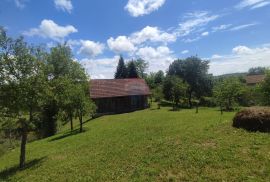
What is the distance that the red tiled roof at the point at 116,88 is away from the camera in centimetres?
5044

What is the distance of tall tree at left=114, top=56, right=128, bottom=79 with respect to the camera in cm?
8581

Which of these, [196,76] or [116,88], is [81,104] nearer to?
[116,88]

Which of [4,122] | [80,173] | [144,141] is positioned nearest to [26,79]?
[4,122]

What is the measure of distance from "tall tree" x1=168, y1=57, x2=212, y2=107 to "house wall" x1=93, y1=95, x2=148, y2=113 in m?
16.4

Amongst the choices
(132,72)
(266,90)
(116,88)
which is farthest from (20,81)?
(132,72)

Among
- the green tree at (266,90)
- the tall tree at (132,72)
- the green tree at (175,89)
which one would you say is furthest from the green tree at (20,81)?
the tall tree at (132,72)

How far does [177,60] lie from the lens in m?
69.1

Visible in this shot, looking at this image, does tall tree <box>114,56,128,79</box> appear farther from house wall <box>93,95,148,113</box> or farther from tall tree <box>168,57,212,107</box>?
house wall <box>93,95,148,113</box>

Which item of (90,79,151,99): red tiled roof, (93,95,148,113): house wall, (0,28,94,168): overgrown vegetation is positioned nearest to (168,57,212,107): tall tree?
(90,79,151,99): red tiled roof

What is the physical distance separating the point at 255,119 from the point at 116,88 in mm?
39977

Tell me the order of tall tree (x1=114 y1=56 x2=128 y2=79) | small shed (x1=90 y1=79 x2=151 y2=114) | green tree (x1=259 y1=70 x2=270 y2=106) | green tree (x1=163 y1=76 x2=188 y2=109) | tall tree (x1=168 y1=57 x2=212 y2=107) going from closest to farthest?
green tree (x1=259 y1=70 x2=270 y2=106), small shed (x1=90 y1=79 x2=151 y2=114), green tree (x1=163 y1=76 x2=188 y2=109), tall tree (x1=168 y1=57 x2=212 y2=107), tall tree (x1=114 y1=56 x2=128 y2=79)

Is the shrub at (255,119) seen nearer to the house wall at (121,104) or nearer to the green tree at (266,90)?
the green tree at (266,90)

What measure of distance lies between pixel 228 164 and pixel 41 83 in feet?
44.5

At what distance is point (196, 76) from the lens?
215 ft
